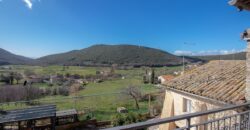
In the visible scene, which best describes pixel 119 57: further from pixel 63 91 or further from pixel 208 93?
pixel 208 93

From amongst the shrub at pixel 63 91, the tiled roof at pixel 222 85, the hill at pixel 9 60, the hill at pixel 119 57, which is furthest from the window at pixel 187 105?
the hill at pixel 9 60

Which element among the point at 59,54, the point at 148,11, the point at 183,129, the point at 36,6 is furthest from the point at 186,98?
the point at 59,54

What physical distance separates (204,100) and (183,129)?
5.71m

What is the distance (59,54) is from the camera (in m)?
52.4

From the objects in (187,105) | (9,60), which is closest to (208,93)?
(187,105)

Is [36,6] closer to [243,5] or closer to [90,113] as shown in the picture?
[90,113]

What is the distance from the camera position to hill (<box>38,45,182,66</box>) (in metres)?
46.8

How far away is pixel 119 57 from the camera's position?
47.9m

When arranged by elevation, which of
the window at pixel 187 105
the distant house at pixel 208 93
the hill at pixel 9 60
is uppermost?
the hill at pixel 9 60

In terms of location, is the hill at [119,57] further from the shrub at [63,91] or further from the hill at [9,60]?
the shrub at [63,91]

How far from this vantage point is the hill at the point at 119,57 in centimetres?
4681

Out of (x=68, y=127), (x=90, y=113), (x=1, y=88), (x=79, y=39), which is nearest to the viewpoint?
(x=68, y=127)

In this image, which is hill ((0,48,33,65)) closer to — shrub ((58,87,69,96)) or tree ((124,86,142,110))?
shrub ((58,87,69,96))

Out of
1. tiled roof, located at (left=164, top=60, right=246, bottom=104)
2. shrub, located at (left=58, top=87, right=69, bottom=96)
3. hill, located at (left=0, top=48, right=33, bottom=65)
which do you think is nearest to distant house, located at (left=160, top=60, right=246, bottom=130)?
tiled roof, located at (left=164, top=60, right=246, bottom=104)
